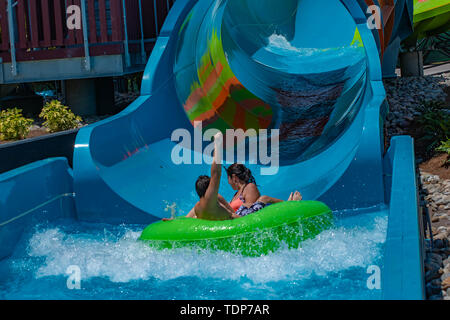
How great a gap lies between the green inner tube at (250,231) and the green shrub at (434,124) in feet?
11.2

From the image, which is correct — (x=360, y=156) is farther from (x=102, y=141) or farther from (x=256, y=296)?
(x=102, y=141)

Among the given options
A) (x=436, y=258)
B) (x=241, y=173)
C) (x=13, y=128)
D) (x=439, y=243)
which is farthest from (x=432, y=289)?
(x=13, y=128)

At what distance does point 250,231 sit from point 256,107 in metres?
3.79

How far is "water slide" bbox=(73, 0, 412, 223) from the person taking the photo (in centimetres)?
524

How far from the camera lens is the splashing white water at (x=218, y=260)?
3820 millimetres

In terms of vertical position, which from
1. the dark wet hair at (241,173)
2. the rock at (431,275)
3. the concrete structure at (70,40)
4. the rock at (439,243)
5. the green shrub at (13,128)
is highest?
the concrete structure at (70,40)

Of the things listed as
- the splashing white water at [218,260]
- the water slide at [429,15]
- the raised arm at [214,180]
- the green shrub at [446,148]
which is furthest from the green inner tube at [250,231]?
the water slide at [429,15]

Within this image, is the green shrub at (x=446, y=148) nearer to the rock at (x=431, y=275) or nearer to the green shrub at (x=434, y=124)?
the green shrub at (x=434, y=124)

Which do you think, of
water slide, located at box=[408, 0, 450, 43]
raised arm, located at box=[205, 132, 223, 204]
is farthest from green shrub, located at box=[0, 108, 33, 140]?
water slide, located at box=[408, 0, 450, 43]

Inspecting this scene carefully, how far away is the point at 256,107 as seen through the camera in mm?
7516

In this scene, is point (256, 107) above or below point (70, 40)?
below

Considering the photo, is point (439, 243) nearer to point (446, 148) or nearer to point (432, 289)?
point (432, 289)

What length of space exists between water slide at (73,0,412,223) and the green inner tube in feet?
3.24

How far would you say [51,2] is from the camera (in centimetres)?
798
